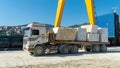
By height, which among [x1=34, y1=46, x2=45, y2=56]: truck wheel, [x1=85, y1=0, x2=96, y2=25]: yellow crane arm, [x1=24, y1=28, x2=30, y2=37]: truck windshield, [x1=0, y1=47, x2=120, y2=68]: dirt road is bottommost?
[x1=0, y1=47, x2=120, y2=68]: dirt road

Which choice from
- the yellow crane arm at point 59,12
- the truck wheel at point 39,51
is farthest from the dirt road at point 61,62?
the yellow crane arm at point 59,12

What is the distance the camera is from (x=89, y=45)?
792 inches

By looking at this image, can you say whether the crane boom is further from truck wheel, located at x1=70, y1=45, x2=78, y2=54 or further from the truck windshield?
the truck windshield

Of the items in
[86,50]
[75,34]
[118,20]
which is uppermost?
[118,20]

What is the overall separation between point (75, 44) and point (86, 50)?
9.07ft

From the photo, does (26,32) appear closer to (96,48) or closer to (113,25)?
(96,48)

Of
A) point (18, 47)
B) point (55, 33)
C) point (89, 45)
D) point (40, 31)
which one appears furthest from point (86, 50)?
point (18, 47)

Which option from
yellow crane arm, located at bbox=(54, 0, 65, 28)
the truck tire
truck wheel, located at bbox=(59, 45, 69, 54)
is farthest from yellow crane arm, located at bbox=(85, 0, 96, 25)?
truck wheel, located at bbox=(59, 45, 69, 54)

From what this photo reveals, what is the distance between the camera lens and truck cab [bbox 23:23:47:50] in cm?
1629

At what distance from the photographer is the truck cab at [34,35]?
16.3 meters

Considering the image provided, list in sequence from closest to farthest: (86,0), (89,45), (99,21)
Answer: (89,45)
(86,0)
(99,21)

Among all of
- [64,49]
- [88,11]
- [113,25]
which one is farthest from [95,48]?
[113,25]

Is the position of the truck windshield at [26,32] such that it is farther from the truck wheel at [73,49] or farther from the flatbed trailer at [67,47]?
the truck wheel at [73,49]

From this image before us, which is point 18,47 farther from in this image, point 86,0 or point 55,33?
point 86,0
